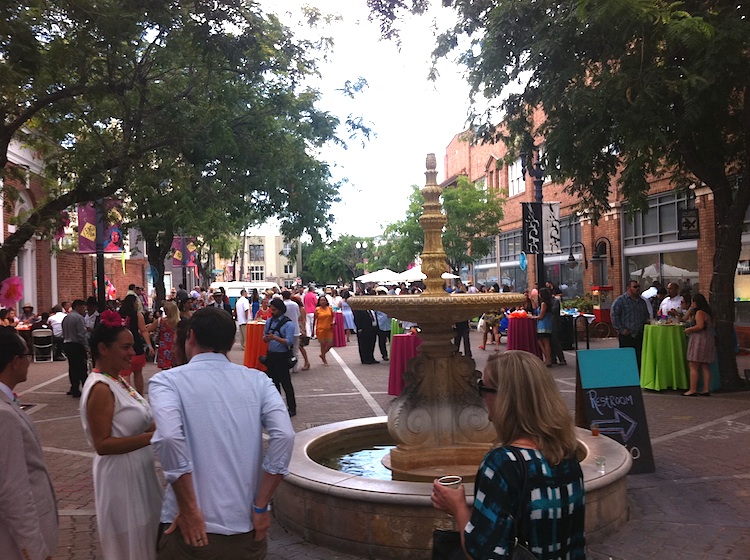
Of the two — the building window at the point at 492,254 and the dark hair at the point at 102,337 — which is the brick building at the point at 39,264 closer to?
the building window at the point at 492,254

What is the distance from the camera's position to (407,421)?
20.6 ft

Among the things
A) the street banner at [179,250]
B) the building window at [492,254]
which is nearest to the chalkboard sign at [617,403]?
the building window at [492,254]

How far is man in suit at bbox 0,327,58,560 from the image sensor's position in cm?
291

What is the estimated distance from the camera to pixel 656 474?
22.6 feet

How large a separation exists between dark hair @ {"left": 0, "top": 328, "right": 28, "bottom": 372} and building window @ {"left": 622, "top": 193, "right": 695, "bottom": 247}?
63.1 ft

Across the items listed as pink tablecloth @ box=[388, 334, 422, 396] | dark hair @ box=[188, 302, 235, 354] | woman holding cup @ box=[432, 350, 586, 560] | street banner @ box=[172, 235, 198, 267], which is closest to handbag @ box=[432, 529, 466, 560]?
woman holding cup @ box=[432, 350, 586, 560]

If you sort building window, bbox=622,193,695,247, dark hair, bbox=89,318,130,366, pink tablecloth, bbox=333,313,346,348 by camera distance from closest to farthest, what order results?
dark hair, bbox=89,318,130,366 → building window, bbox=622,193,695,247 → pink tablecloth, bbox=333,313,346,348

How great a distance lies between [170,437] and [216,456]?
22cm

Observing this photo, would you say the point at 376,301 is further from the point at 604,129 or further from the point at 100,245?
the point at 100,245

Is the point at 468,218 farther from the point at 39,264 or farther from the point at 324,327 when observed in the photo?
the point at 39,264

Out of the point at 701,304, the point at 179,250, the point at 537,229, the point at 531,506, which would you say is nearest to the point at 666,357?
the point at 701,304

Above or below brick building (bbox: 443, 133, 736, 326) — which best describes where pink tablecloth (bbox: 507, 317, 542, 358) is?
below

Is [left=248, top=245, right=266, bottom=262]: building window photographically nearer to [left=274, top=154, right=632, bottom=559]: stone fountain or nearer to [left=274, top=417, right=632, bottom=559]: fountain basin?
[left=274, top=154, right=632, bottom=559]: stone fountain

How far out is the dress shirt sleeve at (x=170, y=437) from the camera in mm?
2611
